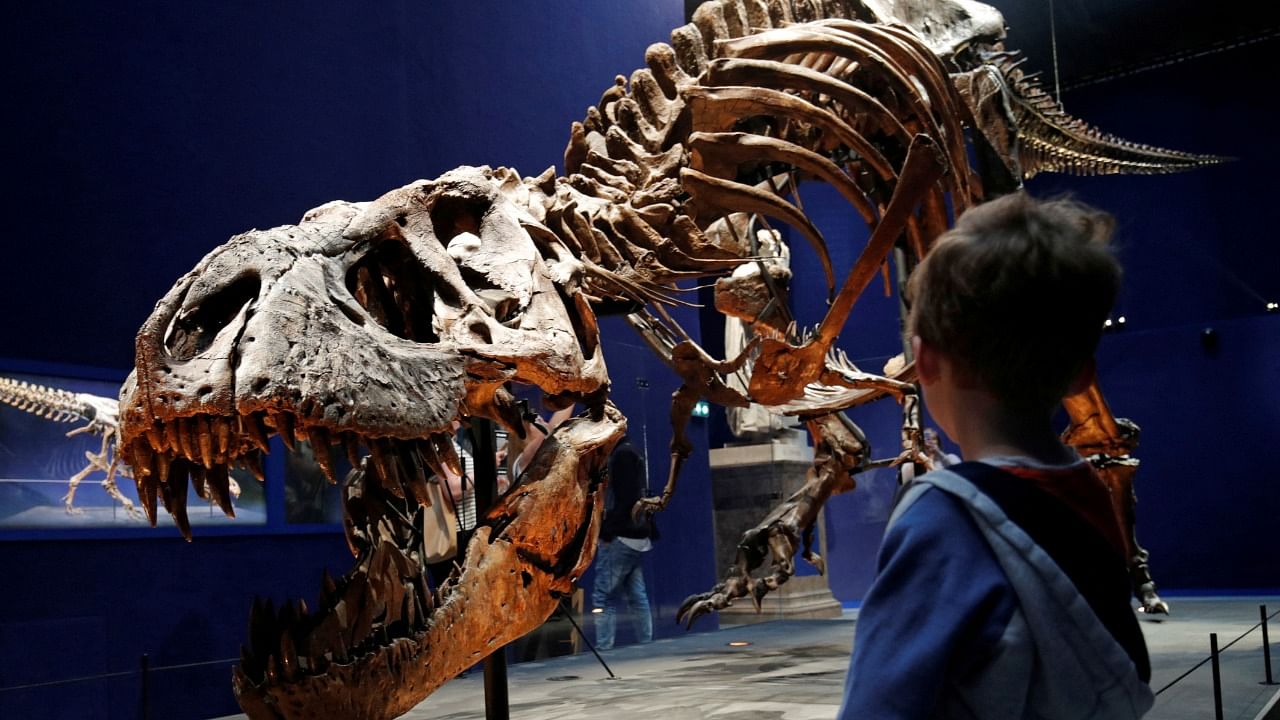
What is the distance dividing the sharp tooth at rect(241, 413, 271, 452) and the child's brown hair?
5.51 feet

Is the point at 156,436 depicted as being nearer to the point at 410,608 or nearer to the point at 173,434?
the point at 173,434

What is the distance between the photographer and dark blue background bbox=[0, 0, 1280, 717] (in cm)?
545

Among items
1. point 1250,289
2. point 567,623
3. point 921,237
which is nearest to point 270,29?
point 921,237

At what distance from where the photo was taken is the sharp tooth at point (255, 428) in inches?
98.6

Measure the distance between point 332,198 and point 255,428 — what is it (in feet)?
14.7

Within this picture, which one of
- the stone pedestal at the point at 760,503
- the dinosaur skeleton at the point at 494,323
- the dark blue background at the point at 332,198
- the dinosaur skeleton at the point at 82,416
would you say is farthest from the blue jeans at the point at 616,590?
the dinosaur skeleton at the point at 82,416

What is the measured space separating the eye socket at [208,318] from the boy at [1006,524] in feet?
6.27

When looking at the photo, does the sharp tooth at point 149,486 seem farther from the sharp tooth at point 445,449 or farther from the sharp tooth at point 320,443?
the sharp tooth at point 445,449

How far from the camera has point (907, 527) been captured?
1.26 metres

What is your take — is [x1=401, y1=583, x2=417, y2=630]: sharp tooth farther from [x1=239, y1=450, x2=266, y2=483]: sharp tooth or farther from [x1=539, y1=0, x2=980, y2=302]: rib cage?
[x1=539, y1=0, x2=980, y2=302]: rib cage

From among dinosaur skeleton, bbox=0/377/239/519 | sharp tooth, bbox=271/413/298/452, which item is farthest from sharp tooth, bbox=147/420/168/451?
dinosaur skeleton, bbox=0/377/239/519

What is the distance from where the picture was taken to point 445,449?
2822 millimetres

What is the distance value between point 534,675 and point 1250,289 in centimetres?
816

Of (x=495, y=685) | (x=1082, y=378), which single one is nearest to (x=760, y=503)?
(x=495, y=685)
